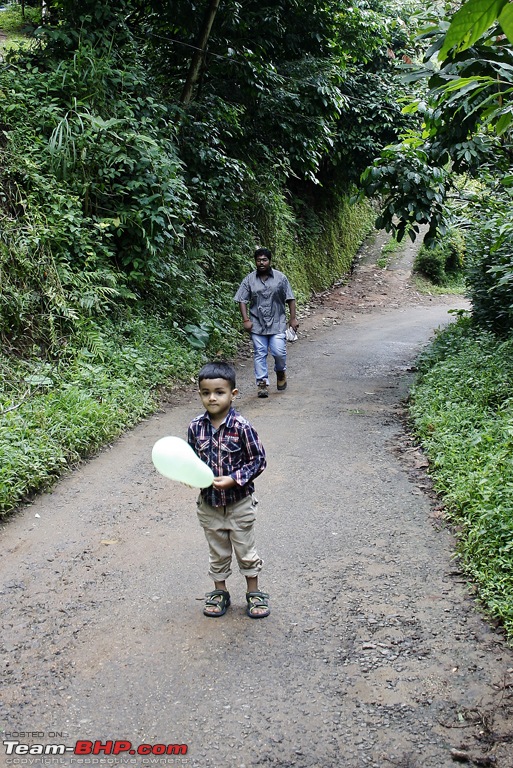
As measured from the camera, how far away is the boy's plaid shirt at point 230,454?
3.71 meters

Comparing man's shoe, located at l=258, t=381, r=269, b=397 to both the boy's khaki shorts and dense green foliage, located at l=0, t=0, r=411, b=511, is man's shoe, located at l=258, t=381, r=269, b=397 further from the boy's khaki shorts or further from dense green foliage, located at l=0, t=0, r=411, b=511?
the boy's khaki shorts

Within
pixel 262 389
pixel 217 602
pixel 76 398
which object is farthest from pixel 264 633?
pixel 262 389

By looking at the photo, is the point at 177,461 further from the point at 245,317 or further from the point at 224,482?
the point at 245,317

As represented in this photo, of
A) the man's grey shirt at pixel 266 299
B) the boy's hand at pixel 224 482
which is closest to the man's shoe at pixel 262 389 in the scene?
the man's grey shirt at pixel 266 299

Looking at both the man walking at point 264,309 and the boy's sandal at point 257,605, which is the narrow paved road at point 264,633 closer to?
the boy's sandal at point 257,605

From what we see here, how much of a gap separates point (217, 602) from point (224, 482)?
2.56ft

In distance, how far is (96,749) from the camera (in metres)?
2.84

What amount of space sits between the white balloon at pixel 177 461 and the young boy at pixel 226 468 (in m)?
0.42

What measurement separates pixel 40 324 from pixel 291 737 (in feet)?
18.8

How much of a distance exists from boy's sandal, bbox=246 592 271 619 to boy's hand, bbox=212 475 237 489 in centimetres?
72

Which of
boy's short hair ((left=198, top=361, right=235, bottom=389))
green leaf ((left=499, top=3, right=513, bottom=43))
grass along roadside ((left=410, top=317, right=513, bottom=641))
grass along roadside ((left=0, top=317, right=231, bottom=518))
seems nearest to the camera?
green leaf ((left=499, top=3, right=513, bottom=43))

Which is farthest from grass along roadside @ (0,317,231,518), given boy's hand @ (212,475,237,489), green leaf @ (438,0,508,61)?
green leaf @ (438,0,508,61)

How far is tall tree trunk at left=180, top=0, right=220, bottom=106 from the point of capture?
1035cm

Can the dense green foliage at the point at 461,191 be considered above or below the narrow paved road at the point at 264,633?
above
